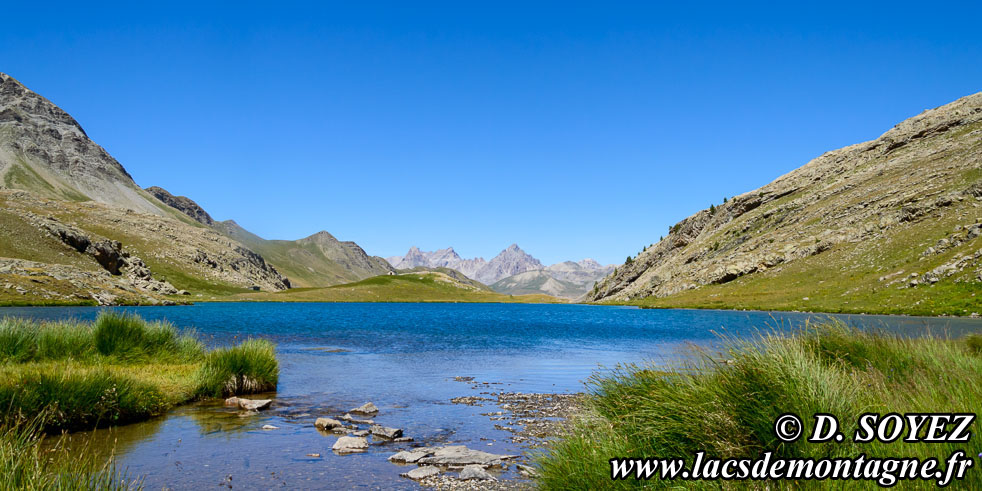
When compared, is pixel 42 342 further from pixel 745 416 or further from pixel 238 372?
pixel 745 416

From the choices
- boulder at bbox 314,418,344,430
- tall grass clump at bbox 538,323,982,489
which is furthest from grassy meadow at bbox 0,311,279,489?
tall grass clump at bbox 538,323,982,489

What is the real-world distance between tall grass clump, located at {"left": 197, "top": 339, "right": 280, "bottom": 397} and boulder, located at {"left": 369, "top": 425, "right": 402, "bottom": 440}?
29.5 feet

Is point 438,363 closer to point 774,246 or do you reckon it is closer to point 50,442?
point 50,442

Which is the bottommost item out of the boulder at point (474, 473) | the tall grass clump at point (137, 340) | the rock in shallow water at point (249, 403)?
the rock in shallow water at point (249, 403)

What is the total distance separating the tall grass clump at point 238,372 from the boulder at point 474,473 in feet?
44.9

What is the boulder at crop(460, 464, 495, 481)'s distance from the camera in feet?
41.3

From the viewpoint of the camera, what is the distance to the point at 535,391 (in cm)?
2552

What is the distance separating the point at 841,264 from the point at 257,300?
6309 inches

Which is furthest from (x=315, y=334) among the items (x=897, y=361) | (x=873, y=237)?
(x=873, y=237)

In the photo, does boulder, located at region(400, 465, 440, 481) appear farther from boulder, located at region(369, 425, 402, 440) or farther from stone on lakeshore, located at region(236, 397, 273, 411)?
stone on lakeshore, located at region(236, 397, 273, 411)
